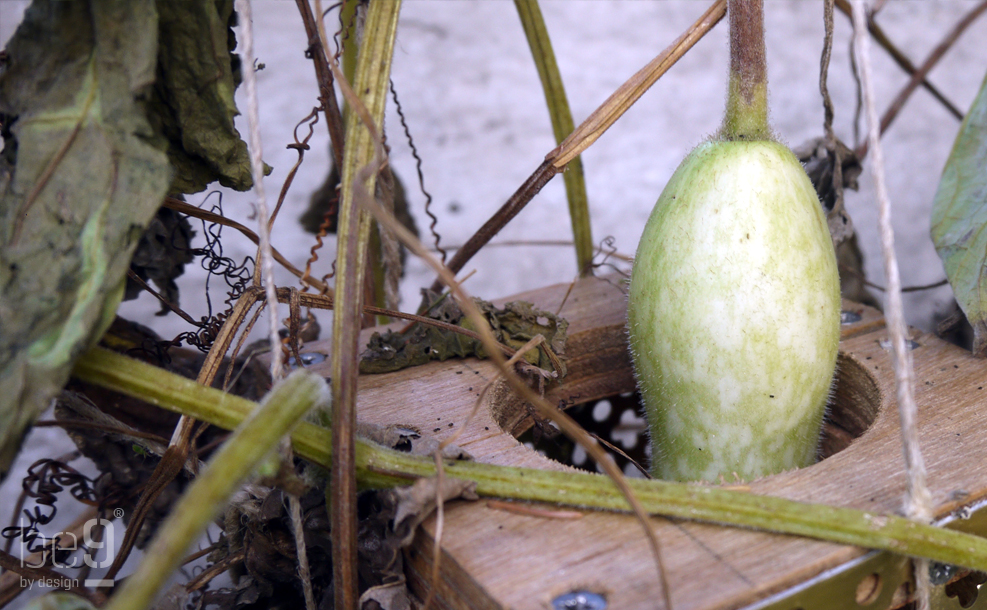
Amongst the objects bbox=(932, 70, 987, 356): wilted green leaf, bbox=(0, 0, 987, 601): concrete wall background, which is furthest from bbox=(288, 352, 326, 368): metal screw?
bbox=(0, 0, 987, 601): concrete wall background

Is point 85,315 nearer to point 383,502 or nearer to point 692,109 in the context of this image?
point 383,502

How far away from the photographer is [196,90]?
51 centimetres

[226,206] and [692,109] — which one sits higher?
[692,109]

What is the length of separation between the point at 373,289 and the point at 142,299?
0.58 m

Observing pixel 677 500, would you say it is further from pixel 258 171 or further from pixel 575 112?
pixel 575 112

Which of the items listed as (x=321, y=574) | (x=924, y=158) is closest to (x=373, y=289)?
(x=321, y=574)

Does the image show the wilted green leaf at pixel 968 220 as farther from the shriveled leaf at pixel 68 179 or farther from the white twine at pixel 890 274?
the shriveled leaf at pixel 68 179

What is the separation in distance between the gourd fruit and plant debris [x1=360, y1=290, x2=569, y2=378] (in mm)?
110

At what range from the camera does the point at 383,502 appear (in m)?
0.47

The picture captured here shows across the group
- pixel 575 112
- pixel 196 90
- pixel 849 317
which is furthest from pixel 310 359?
pixel 575 112

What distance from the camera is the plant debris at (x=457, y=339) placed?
68cm

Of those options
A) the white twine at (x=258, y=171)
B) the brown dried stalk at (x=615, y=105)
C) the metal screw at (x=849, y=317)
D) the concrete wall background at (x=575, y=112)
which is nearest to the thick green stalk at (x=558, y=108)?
the brown dried stalk at (x=615, y=105)

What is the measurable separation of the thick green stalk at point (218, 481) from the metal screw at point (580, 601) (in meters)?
0.15

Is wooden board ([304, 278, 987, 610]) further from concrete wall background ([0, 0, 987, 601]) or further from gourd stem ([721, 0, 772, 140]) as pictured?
concrete wall background ([0, 0, 987, 601])
